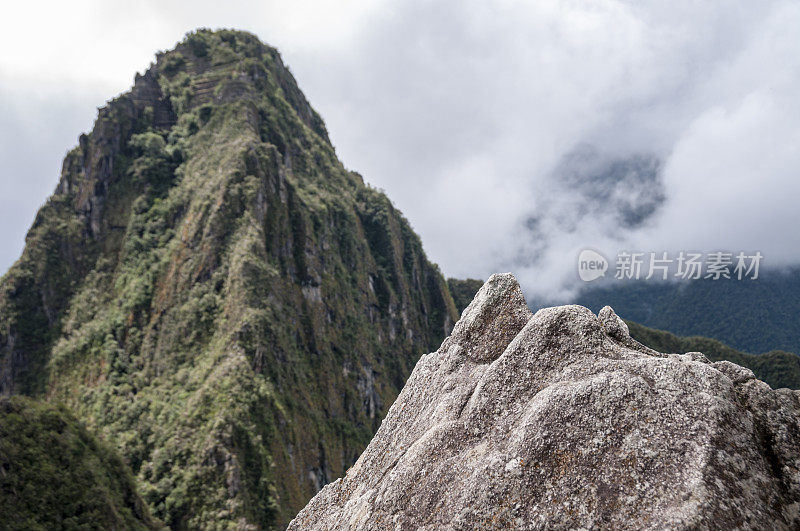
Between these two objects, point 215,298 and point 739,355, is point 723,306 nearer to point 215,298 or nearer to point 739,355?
point 739,355

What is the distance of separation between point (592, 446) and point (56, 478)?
59.4 m

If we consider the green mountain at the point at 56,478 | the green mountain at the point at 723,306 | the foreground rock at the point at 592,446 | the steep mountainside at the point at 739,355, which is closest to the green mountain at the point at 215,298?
the green mountain at the point at 56,478

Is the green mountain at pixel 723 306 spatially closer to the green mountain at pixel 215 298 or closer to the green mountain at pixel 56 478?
the green mountain at pixel 215 298

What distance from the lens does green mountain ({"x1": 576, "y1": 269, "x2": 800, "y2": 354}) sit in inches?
5581

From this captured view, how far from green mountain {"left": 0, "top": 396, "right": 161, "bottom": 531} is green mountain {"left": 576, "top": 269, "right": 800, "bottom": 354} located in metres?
108

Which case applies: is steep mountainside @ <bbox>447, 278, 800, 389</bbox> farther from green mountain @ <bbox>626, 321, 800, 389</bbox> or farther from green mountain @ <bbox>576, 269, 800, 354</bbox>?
green mountain @ <bbox>576, 269, 800, 354</bbox>

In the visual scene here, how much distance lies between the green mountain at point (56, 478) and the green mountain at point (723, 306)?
4270 inches

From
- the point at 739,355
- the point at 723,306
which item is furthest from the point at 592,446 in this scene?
the point at 723,306

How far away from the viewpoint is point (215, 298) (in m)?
91.9

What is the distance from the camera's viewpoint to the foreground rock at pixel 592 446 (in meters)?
7.99

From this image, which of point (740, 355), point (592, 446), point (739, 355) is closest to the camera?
point (592, 446)

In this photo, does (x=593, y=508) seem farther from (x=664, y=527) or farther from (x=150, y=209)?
(x=150, y=209)

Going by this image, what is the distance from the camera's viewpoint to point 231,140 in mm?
116000

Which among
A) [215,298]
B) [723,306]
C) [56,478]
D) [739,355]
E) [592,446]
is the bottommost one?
[56,478]
